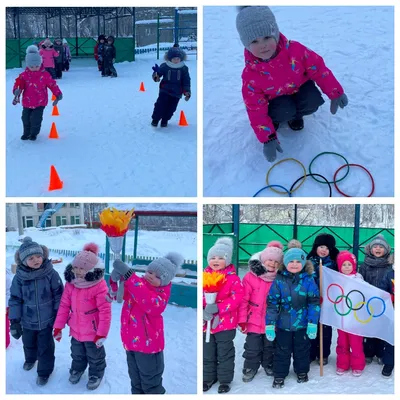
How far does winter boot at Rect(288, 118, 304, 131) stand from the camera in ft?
9.93

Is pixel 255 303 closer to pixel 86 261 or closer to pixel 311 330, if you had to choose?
pixel 311 330

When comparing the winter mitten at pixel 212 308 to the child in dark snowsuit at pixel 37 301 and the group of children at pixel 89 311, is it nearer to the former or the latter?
the group of children at pixel 89 311

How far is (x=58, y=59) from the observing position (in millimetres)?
7035

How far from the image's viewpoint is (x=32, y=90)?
12.3 ft

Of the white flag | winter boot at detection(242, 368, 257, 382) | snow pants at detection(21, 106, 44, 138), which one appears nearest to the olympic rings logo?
the white flag

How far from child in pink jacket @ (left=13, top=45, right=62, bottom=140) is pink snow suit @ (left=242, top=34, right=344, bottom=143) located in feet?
6.46

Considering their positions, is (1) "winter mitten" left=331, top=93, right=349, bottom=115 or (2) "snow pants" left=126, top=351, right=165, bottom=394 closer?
(2) "snow pants" left=126, top=351, right=165, bottom=394

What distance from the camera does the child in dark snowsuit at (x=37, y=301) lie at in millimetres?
2648

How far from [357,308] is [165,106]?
8.14ft

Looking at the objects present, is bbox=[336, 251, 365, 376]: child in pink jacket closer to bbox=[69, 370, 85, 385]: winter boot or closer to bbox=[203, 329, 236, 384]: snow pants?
bbox=[203, 329, 236, 384]: snow pants

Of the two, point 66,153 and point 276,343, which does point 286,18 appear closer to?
point 66,153

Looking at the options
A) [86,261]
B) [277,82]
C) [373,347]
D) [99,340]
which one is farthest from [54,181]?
[373,347]

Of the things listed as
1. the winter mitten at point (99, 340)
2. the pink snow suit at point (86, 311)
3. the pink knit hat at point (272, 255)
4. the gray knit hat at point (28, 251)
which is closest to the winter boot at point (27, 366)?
the pink snow suit at point (86, 311)

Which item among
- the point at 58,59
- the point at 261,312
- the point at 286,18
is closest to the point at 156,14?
the point at 58,59
